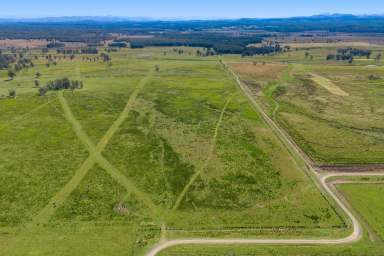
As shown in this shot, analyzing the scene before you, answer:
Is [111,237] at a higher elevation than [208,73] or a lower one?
lower

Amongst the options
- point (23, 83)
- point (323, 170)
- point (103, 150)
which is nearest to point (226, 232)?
point (323, 170)

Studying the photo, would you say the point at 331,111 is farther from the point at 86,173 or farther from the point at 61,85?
the point at 61,85

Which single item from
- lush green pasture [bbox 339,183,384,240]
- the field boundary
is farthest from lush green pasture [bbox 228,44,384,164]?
the field boundary

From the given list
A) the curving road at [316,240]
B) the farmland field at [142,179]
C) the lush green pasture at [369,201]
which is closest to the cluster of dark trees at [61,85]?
the farmland field at [142,179]

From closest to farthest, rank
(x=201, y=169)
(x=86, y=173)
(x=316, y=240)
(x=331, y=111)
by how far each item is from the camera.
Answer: (x=316, y=240), (x=86, y=173), (x=201, y=169), (x=331, y=111)

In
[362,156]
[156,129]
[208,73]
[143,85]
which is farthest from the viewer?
[208,73]

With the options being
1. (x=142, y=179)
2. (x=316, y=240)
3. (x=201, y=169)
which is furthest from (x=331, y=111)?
(x=142, y=179)

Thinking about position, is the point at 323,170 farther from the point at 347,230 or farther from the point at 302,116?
the point at 302,116
